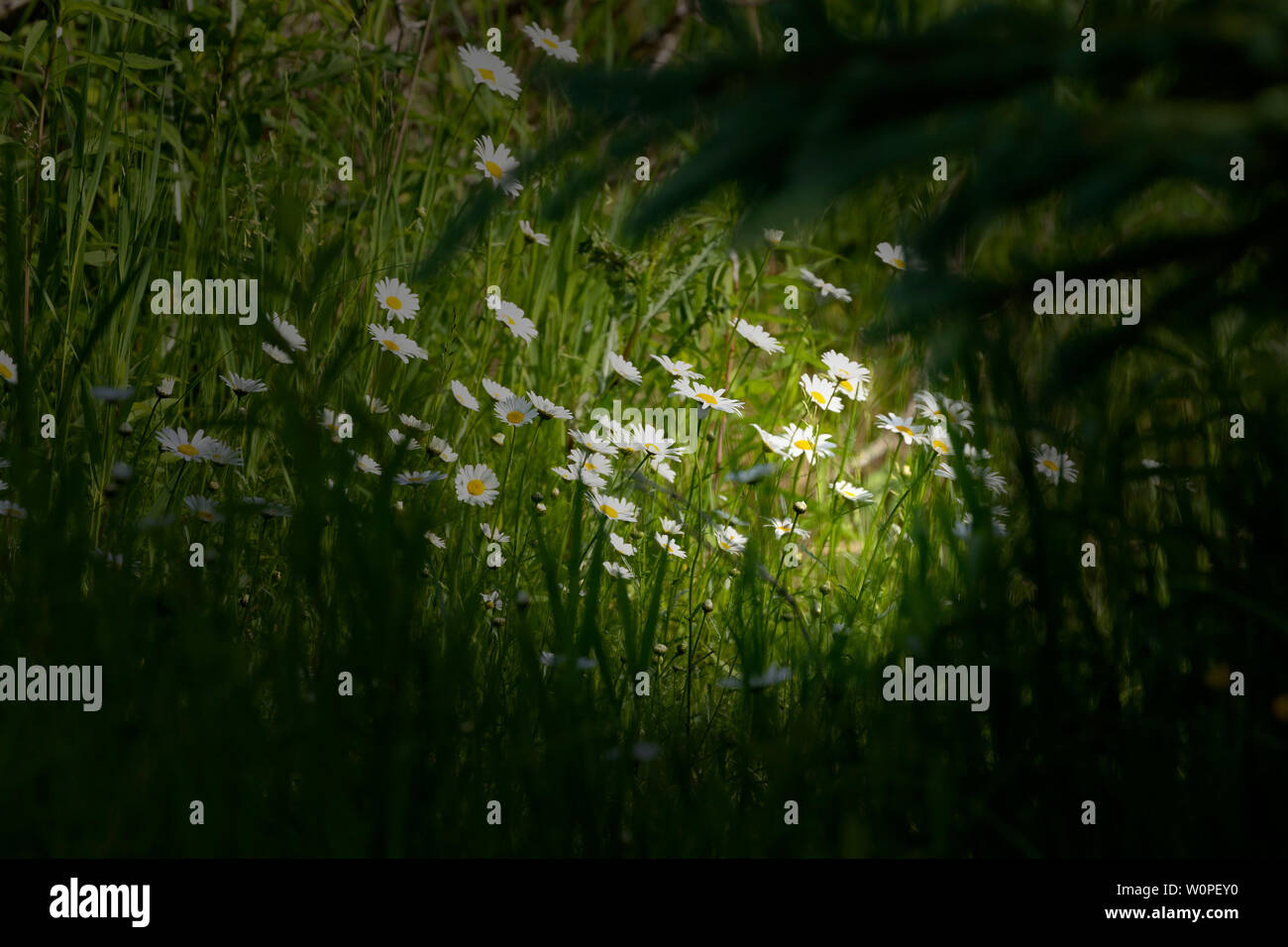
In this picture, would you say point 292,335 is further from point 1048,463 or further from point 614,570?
point 1048,463

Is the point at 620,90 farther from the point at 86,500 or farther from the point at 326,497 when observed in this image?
the point at 86,500

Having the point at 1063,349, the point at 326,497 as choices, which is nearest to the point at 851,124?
the point at 1063,349

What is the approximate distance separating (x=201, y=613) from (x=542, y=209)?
65cm

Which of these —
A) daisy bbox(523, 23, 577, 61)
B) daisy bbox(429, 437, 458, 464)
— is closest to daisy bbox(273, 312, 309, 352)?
daisy bbox(429, 437, 458, 464)

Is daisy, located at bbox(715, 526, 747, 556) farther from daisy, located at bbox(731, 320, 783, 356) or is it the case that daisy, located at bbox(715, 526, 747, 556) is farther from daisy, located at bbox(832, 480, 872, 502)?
daisy, located at bbox(731, 320, 783, 356)

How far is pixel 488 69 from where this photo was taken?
1.98 metres

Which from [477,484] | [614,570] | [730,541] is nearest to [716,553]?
[730,541]

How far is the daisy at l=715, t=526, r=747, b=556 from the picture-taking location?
1856mm

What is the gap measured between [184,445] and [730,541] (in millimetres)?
978

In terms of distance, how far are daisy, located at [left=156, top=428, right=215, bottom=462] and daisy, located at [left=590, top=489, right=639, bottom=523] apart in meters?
0.64

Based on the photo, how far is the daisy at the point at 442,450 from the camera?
1740 millimetres

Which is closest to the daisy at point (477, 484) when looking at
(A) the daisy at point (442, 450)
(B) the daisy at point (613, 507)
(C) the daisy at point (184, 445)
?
(A) the daisy at point (442, 450)
